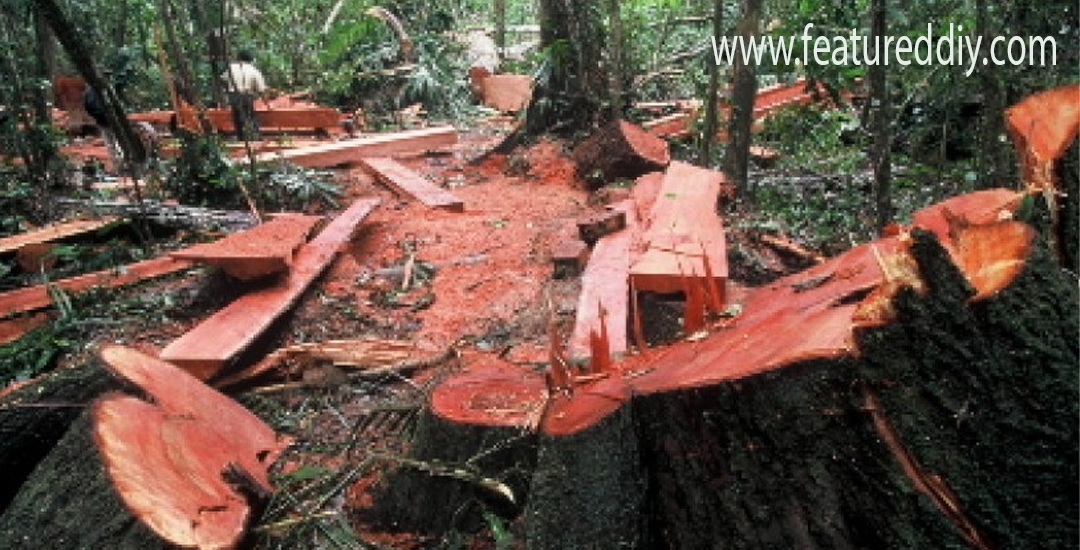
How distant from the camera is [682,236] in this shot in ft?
13.0

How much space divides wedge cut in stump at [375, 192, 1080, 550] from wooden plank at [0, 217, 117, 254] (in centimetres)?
553

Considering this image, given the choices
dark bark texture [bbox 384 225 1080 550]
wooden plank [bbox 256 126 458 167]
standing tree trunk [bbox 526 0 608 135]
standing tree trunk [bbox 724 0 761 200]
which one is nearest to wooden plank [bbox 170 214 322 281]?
wooden plank [bbox 256 126 458 167]

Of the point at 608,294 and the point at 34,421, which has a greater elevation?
the point at 608,294

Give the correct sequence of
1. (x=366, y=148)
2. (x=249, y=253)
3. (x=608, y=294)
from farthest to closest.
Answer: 1. (x=366, y=148)
2. (x=249, y=253)
3. (x=608, y=294)

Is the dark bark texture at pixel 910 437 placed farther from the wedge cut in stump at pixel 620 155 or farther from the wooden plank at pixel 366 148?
the wooden plank at pixel 366 148

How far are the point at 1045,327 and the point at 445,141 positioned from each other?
320 inches

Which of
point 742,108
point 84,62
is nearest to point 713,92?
point 742,108

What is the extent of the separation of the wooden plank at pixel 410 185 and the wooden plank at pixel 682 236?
222cm

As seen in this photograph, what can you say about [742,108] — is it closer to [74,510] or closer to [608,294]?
[608,294]

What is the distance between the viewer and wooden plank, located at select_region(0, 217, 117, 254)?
5.88 m

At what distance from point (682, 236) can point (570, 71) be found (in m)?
5.15

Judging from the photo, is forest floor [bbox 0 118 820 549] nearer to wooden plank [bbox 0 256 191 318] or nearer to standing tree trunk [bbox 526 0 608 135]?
wooden plank [bbox 0 256 191 318]

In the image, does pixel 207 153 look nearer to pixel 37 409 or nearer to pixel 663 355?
pixel 37 409

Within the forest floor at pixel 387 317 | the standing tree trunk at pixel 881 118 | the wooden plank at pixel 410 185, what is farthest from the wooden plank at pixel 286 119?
the standing tree trunk at pixel 881 118
